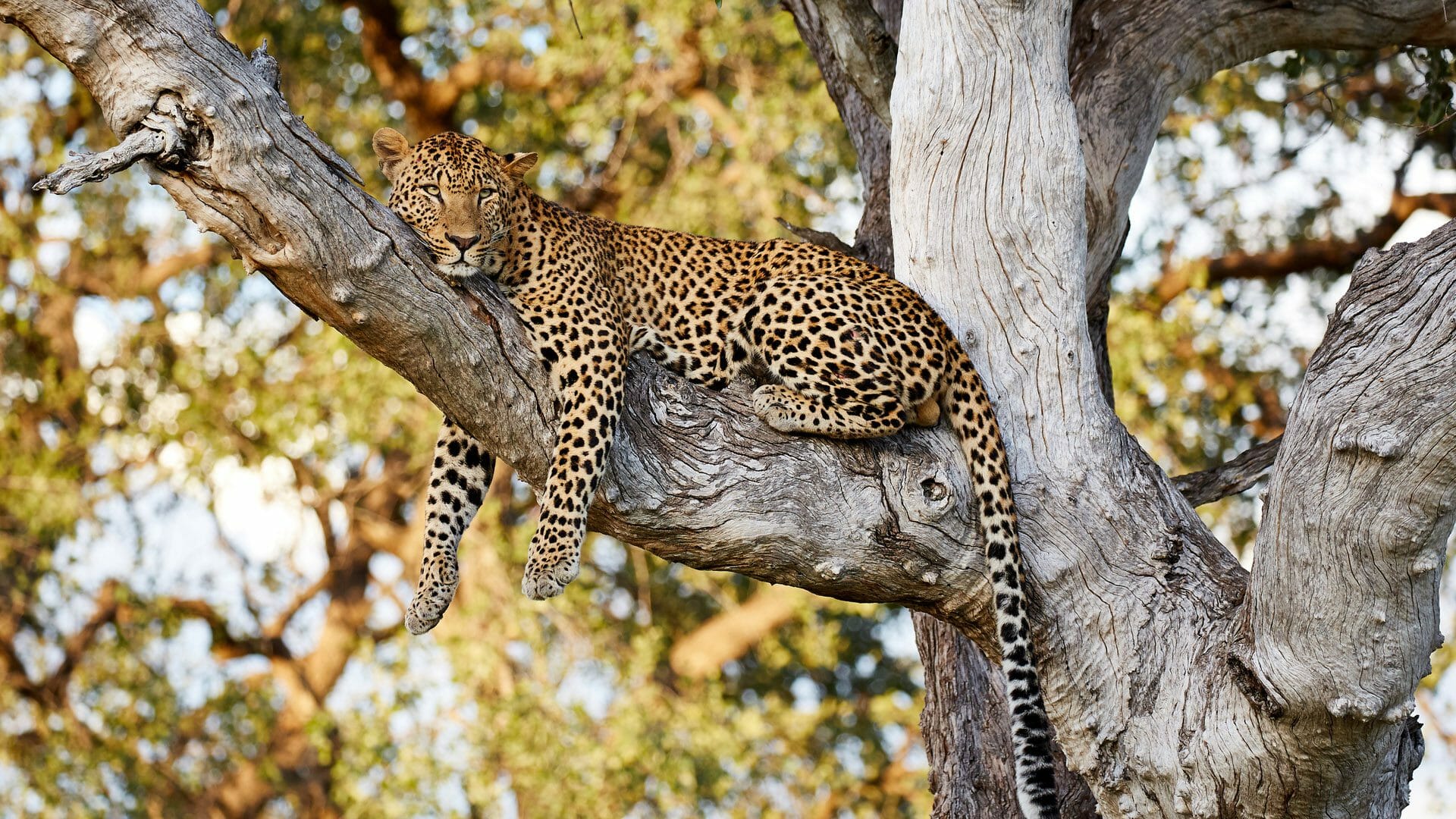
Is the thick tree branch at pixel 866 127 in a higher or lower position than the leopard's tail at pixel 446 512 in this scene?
higher

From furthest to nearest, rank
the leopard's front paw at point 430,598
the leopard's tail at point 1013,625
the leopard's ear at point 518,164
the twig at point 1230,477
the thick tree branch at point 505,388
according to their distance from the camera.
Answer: the twig at point 1230,477, the leopard's ear at point 518,164, the leopard's front paw at point 430,598, the leopard's tail at point 1013,625, the thick tree branch at point 505,388

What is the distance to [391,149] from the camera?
6812 millimetres

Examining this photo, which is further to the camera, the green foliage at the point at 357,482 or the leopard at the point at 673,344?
the green foliage at the point at 357,482

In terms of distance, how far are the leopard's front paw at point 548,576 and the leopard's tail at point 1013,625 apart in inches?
58.0

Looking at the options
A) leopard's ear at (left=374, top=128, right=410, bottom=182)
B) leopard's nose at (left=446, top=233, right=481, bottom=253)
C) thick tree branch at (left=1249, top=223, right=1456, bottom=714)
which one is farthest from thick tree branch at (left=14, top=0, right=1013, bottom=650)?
leopard's ear at (left=374, top=128, right=410, bottom=182)

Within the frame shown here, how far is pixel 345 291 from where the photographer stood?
485 cm

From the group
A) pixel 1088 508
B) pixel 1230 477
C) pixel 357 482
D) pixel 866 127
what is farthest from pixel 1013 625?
pixel 357 482

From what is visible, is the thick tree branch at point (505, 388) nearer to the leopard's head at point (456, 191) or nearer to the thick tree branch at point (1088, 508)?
the thick tree branch at point (1088, 508)

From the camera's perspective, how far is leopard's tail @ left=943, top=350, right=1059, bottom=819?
560 cm

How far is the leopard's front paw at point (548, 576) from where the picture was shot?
18.6 feet

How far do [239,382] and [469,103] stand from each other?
11.3 feet

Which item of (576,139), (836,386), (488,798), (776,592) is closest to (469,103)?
(576,139)

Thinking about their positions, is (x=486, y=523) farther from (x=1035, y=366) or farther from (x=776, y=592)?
(x=1035, y=366)

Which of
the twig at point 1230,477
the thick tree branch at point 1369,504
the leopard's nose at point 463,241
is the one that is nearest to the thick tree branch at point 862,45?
the twig at point 1230,477
